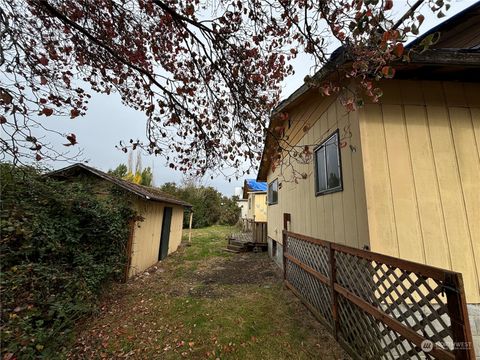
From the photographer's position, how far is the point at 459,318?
161cm

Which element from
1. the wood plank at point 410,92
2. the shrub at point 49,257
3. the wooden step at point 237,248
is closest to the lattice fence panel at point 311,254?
the wood plank at point 410,92

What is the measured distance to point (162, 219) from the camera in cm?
997

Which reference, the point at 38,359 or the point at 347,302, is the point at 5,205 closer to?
the point at 38,359

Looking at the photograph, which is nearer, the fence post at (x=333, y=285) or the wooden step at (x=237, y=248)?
the fence post at (x=333, y=285)

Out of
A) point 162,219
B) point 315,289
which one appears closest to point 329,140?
point 315,289

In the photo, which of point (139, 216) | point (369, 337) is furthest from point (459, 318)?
point (139, 216)

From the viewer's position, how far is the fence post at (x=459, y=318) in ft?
5.07

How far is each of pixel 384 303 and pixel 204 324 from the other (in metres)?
3.28

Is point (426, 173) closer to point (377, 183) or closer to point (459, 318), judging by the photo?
point (377, 183)

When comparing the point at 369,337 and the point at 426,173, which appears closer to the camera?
the point at 369,337

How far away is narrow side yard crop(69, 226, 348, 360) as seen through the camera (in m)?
3.39

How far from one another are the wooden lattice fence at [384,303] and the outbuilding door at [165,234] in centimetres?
729

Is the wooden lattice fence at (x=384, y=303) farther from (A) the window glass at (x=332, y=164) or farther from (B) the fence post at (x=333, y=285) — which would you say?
(A) the window glass at (x=332, y=164)

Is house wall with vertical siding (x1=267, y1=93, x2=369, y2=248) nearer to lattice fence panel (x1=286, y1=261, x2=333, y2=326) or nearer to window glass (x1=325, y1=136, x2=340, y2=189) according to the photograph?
window glass (x1=325, y1=136, x2=340, y2=189)
